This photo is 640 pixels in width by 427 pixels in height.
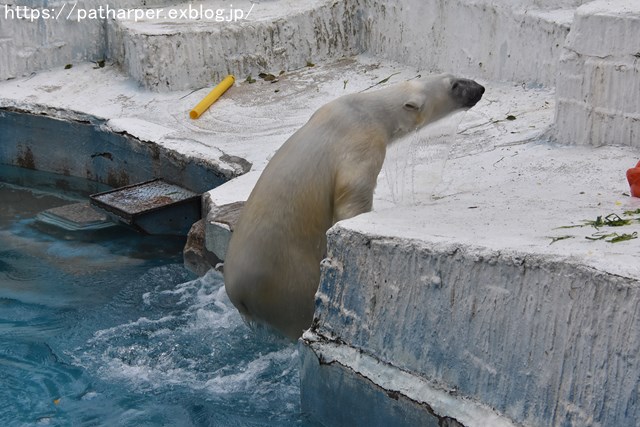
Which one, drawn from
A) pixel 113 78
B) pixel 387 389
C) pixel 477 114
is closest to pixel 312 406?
pixel 387 389

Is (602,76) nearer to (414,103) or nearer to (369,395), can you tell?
(414,103)

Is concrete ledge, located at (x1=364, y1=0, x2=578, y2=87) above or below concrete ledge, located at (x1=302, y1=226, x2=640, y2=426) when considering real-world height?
above

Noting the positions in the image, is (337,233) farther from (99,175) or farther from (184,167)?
(99,175)

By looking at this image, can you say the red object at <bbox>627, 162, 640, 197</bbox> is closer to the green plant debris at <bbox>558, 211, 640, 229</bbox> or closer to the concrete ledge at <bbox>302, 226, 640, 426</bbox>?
the green plant debris at <bbox>558, 211, 640, 229</bbox>

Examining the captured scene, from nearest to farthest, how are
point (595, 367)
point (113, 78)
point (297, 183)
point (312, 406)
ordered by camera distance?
point (595, 367), point (312, 406), point (297, 183), point (113, 78)

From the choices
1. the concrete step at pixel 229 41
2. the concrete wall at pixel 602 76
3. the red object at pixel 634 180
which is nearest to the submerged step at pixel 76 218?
the concrete step at pixel 229 41

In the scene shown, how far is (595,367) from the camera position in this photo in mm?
2807

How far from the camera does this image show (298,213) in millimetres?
4176

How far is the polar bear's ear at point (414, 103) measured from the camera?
4.60m

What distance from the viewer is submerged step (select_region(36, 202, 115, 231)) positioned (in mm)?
6680

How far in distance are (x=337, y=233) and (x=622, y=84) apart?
200 centimetres

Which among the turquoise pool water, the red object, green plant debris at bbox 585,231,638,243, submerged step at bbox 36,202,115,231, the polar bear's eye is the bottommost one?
the turquoise pool water

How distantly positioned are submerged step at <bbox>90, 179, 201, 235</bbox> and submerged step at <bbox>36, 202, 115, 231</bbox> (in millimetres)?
184

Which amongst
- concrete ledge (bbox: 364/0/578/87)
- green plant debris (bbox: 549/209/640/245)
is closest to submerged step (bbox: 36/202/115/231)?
concrete ledge (bbox: 364/0/578/87)
